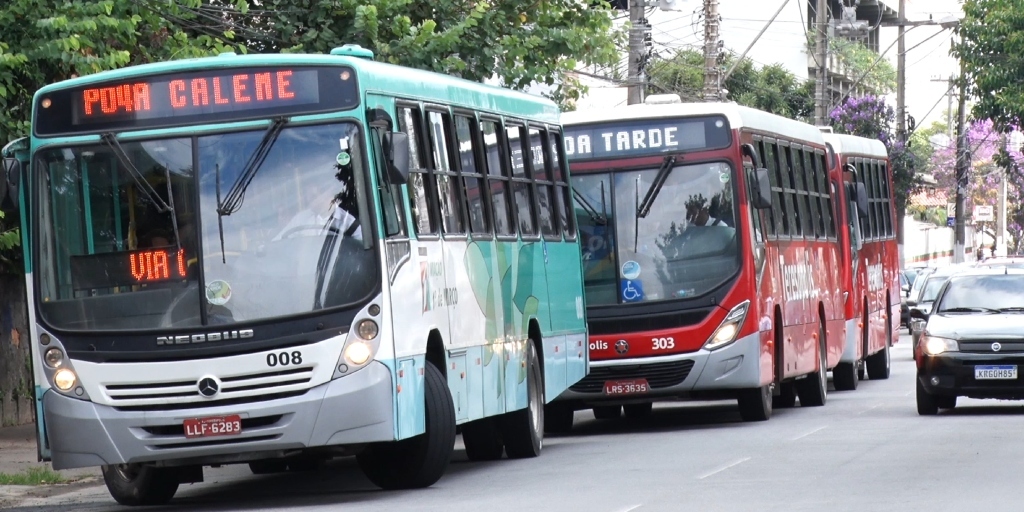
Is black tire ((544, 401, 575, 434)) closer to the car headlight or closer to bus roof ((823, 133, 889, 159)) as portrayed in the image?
the car headlight

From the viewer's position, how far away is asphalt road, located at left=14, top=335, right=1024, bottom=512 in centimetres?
1177

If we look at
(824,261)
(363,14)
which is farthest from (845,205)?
(363,14)

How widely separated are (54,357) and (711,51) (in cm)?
1980

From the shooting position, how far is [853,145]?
2792 centimetres

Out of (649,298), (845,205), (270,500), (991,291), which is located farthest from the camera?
(845,205)

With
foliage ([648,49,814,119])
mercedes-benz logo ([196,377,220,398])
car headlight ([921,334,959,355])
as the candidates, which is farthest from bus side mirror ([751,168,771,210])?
foliage ([648,49,814,119])

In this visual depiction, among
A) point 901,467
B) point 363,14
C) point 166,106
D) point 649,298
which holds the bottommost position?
point 901,467

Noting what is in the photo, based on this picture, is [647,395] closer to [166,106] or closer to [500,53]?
[500,53]

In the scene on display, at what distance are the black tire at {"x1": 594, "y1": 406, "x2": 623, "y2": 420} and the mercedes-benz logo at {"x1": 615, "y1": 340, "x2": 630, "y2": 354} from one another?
438cm

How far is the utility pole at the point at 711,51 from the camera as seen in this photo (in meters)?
30.6

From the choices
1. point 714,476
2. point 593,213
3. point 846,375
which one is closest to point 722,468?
point 714,476

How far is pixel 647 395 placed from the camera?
18703 millimetres

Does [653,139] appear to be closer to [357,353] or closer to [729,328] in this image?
[729,328]

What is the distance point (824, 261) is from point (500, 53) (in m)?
5.36
